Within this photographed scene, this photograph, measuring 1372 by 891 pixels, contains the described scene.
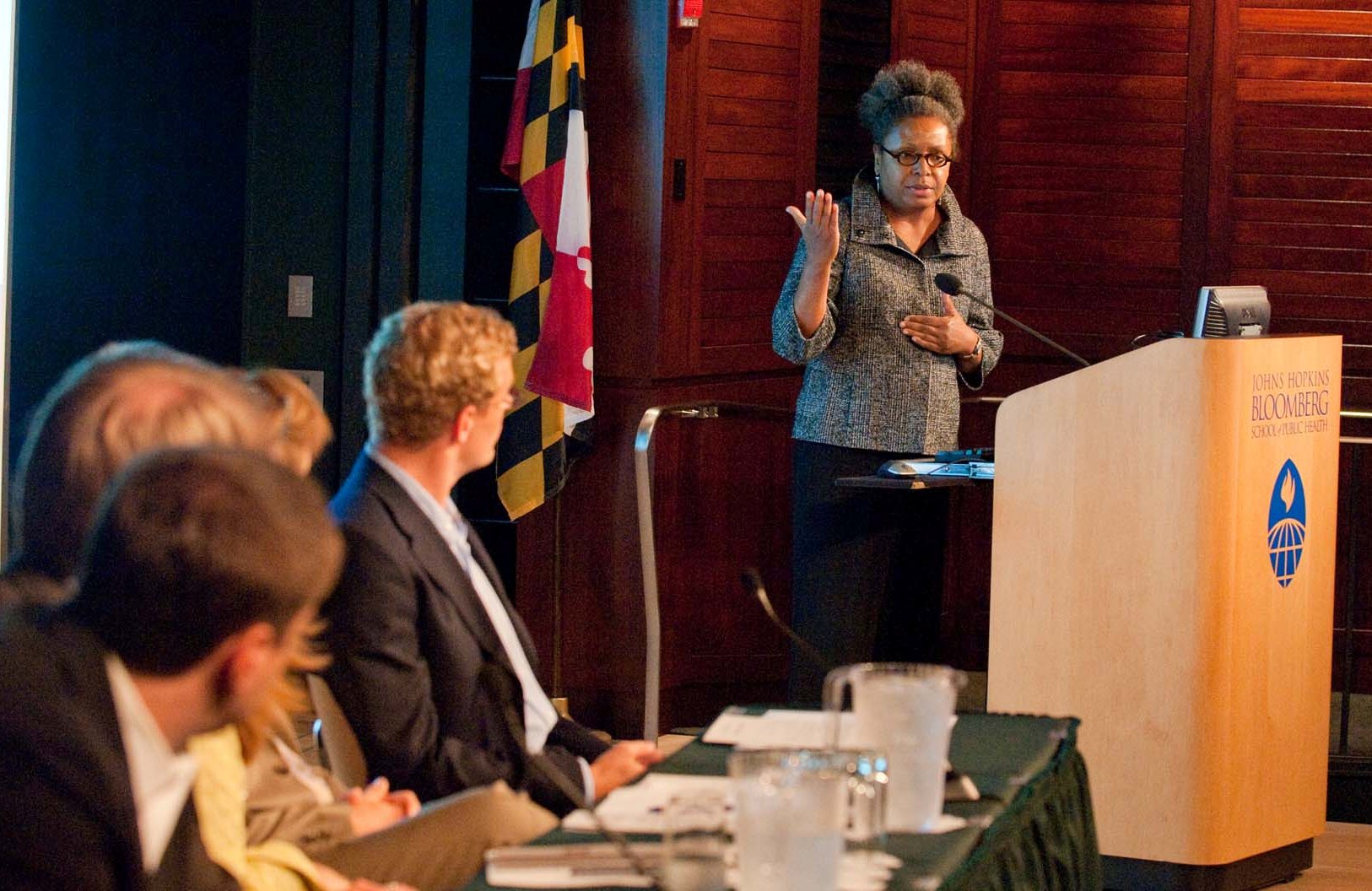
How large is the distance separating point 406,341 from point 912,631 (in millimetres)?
1946

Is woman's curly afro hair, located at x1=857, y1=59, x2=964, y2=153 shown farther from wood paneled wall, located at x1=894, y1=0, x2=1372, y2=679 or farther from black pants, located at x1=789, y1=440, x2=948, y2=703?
wood paneled wall, located at x1=894, y1=0, x2=1372, y2=679

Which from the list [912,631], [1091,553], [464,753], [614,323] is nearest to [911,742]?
[464,753]

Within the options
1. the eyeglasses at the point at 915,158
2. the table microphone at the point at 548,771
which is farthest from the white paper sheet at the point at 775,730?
the eyeglasses at the point at 915,158

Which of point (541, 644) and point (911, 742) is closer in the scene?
point (911, 742)

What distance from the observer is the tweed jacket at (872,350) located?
3924 mm

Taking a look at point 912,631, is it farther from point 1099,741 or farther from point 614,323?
point 614,323

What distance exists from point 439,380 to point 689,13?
2.59 m

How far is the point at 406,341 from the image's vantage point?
2.38 metres

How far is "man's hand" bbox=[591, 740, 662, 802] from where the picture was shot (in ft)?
7.82

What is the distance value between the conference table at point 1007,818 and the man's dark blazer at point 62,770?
36 centimetres

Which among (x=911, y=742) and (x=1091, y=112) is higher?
(x=1091, y=112)

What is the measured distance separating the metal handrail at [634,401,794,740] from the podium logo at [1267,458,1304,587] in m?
1.43

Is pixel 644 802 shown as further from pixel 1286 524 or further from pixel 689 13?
pixel 689 13

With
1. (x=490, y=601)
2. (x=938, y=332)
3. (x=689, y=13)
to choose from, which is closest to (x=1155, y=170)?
(x=689, y=13)
